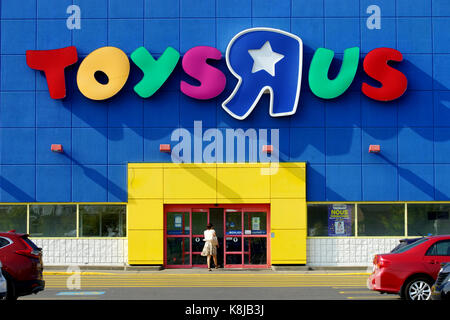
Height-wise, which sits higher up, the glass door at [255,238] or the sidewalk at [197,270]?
the glass door at [255,238]

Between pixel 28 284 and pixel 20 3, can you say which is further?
pixel 20 3

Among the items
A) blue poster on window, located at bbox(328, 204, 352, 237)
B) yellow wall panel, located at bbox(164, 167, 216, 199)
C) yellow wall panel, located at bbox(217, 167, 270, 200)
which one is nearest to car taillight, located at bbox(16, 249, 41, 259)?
yellow wall panel, located at bbox(164, 167, 216, 199)

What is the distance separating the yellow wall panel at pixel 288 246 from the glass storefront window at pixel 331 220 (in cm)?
58

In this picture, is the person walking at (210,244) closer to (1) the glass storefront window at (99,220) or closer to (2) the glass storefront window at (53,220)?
(1) the glass storefront window at (99,220)

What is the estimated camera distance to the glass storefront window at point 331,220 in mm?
23812

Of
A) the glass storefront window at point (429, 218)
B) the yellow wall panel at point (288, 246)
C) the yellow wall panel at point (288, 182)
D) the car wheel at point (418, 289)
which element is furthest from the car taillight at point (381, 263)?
the glass storefront window at point (429, 218)

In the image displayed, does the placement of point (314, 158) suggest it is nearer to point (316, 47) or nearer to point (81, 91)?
point (316, 47)

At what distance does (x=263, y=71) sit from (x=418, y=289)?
11.8m

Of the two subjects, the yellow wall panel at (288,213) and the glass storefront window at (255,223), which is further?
the glass storefront window at (255,223)

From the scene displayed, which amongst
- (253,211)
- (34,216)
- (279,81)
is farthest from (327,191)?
(34,216)

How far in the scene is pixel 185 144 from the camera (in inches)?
931

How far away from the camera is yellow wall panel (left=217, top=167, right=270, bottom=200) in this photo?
23469 millimetres

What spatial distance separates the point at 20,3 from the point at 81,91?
4.32 meters

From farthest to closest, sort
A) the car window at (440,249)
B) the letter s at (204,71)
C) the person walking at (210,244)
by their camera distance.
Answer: the letter s at (204,71) < the person walking at (210,244) < the car window at (440,249)
